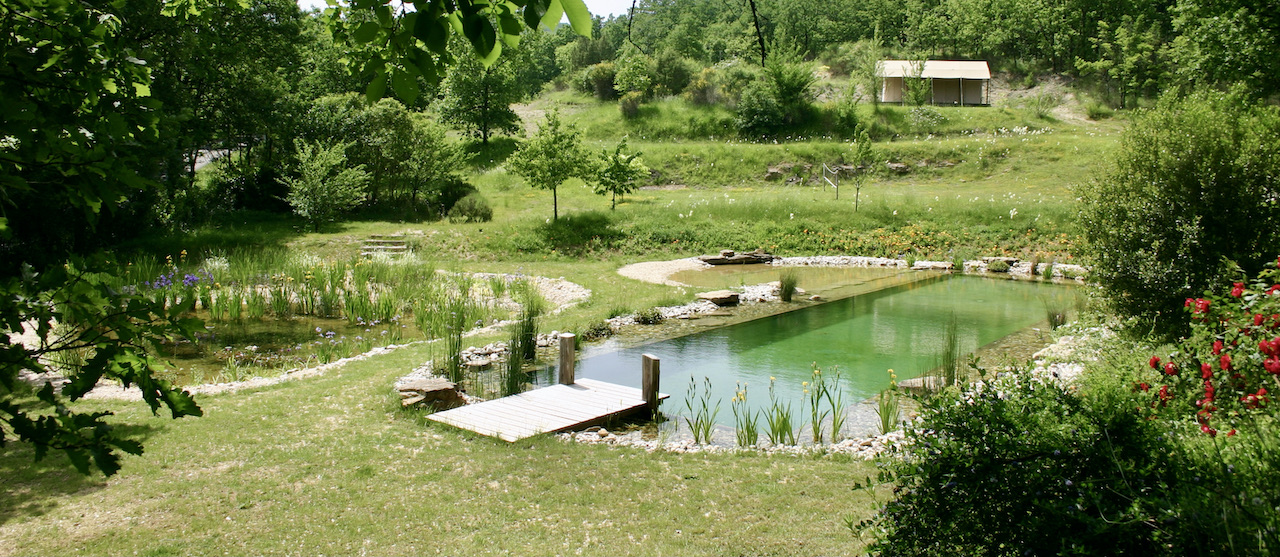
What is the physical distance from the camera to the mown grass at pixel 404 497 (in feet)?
14.3

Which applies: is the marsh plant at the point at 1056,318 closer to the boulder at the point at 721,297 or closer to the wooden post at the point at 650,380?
the boulder at the point at 721,297

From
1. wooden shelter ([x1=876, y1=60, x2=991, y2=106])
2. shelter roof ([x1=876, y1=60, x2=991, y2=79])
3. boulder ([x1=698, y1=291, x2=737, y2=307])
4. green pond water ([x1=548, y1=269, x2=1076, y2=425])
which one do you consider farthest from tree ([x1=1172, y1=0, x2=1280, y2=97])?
wooden shelter ([x1=876, y1=60, x2=991, y2=106])

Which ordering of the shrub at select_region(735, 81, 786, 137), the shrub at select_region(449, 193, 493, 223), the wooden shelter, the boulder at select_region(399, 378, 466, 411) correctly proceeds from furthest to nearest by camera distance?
the wooden shelter
the shrub at select_region(735, 81, 786, 137)
the shrub at select_region(449, 193, 493, 223)
the boulder at select_region(399, 378, 466, 411)

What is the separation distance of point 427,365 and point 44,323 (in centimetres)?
641

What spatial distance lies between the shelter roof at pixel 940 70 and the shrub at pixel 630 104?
12704mm

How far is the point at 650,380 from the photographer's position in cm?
752

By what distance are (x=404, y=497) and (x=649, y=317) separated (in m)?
7.68

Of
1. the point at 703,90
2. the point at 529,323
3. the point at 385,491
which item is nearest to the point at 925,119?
the point at 703,90

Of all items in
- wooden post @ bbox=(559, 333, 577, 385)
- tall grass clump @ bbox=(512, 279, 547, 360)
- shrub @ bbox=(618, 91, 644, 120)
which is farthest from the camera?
shrub @ bbox=(618, 91, 644, 120)

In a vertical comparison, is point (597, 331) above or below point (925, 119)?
below

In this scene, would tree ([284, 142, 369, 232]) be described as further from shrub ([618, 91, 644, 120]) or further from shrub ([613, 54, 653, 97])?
shrub ([618, 91, 644, 120])

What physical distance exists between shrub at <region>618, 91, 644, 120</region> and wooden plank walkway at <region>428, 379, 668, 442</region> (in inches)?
1215

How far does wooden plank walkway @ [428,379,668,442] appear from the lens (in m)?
6.72

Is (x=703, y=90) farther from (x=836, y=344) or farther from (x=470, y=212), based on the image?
(x=836, y=344)
